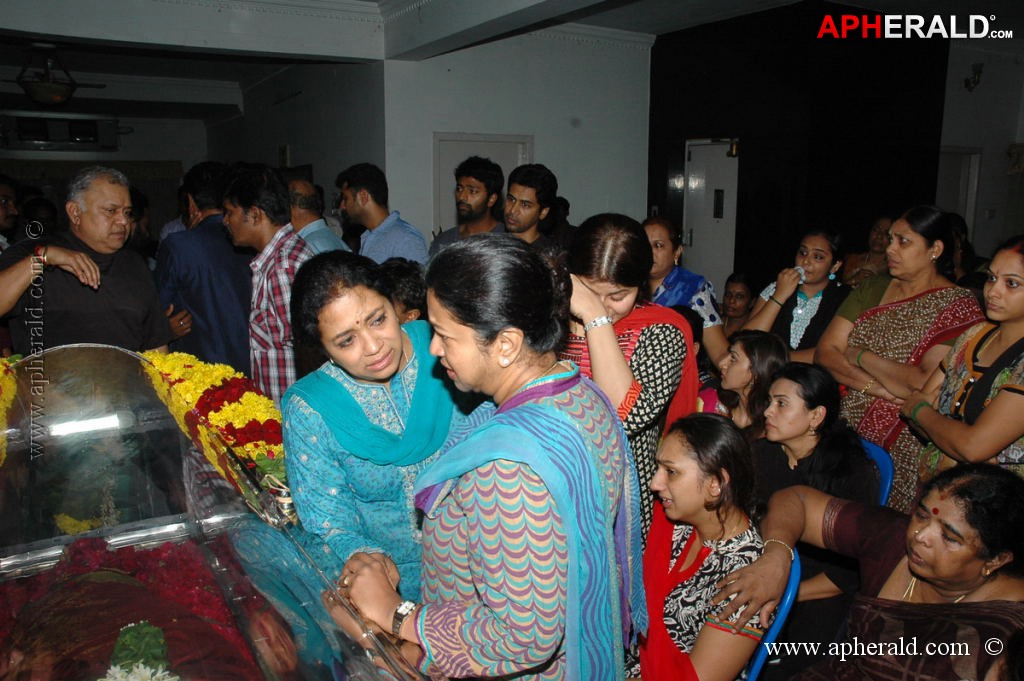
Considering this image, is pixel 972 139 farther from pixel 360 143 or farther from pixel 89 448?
pixel 89 448

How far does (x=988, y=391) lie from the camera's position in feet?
7.19

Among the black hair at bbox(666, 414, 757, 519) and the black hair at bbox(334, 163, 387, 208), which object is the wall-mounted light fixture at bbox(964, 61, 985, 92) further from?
the black hair at bbox(666, 414, 757, 519)

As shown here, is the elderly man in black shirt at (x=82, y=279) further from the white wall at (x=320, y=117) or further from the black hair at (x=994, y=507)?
Result: the white wall at (x=320, y=117)

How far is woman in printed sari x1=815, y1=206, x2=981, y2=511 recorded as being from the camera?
2.75 metres

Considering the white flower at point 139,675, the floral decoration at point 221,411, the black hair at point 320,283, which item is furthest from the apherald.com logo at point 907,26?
the white flower at point 139,675

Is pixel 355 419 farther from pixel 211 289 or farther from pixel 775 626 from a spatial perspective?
pixel 211 289

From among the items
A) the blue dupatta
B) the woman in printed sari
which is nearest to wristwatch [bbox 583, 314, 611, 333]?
the blue dupatta

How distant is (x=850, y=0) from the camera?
21.0ft

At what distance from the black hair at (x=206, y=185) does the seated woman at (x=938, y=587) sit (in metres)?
3.77

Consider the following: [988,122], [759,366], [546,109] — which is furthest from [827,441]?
[988,122]

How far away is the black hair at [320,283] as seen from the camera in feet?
5.06

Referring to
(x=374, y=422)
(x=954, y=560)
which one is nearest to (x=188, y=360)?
(x=374, y=422)

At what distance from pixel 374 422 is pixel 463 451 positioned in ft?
1.88

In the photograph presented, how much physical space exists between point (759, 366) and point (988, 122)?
8.15 m
